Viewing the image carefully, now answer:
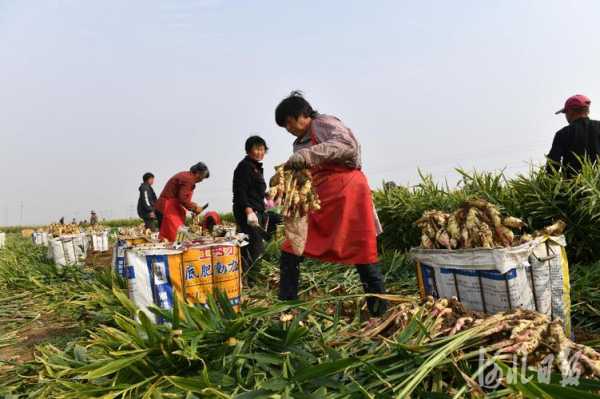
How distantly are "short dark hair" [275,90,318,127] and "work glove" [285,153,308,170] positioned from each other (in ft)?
1.09

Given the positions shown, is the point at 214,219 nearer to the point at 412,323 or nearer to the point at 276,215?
the point at 276,215

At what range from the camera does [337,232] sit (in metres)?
2.43

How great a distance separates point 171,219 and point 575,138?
3703 mm

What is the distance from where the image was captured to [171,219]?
4.43 meters

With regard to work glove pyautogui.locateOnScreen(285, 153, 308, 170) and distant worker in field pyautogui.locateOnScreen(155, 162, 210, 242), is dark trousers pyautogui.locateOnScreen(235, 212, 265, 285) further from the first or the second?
work glove pyautogui.locateOnScreen(285, 153, 308, 170)

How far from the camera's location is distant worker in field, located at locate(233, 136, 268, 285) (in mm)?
3955

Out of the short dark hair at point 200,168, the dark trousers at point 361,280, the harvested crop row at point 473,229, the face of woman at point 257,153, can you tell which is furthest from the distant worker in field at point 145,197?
the harvested crop row at point 473,229

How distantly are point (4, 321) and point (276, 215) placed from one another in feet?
8.98

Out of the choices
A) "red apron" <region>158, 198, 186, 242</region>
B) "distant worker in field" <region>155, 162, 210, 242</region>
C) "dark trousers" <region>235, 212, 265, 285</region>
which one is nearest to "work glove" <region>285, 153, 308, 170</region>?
"dark trousers" <region>235, 212, 265, 285</region>

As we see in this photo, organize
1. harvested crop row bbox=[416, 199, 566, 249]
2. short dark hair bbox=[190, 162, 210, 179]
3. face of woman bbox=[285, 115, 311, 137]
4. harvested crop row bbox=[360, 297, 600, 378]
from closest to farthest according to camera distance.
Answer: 1. harvested crop row bbox=[360, 297, 600, 378]
2. harvested crop row bbox=[416, 199, 566, 249]
3. face of woman bbox=[285, 115, 311, 137]
4. short dark hair bbox=[190, 162, 210, 179]

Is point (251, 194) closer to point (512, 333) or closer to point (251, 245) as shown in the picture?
point (251, 245)

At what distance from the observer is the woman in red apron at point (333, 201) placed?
240cm


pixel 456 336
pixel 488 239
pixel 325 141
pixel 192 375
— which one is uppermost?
pixel 325 141

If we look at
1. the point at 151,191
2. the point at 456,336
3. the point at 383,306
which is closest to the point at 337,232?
the point at 383,306
